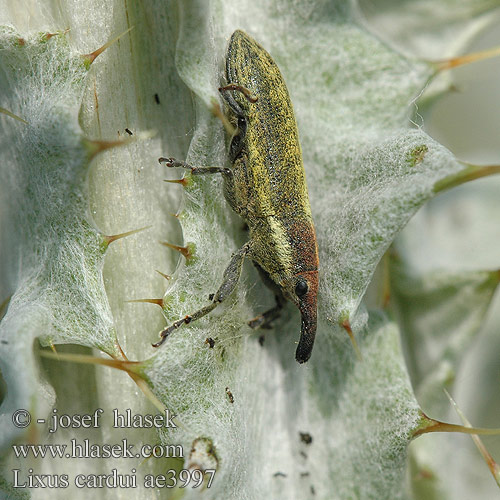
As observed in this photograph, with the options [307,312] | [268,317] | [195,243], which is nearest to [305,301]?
[307,312]

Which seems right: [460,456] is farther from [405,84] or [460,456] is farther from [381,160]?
[405,84]

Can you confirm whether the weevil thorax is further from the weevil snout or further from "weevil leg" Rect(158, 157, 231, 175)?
"weevil leg" Rect(158, 157, 231, 175)

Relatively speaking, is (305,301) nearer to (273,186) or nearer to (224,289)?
(224,289)

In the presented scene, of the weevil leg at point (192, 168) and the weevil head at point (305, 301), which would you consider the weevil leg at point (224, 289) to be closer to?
the weevil head at point (305, 301)

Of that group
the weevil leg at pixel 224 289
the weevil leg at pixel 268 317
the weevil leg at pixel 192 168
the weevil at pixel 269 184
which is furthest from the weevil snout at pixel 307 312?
the weevil leg at pixel 192 168

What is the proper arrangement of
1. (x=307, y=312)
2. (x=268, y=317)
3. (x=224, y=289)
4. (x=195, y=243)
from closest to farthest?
(x=195, y=243) < (x=224, y=289) < (x=307, y=312) < (x=268, y=317)

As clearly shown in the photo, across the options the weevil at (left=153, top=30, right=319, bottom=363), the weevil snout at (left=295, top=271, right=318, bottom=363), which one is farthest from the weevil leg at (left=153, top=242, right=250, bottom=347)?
the weevil snout at (left=295, top=271, right=318, bottom=363)
